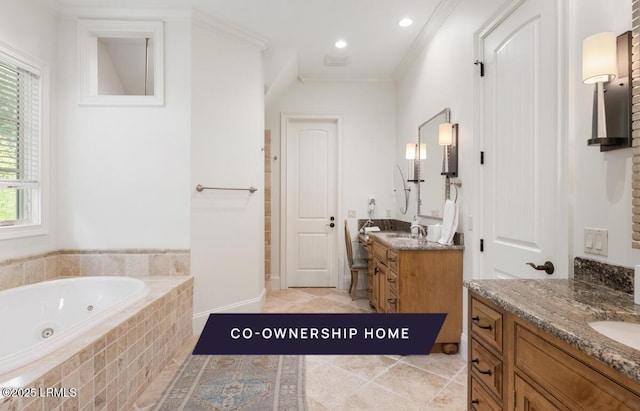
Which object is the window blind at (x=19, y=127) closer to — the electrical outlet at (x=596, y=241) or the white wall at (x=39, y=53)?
the white wall at (x=39, y=53)

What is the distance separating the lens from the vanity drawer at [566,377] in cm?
75

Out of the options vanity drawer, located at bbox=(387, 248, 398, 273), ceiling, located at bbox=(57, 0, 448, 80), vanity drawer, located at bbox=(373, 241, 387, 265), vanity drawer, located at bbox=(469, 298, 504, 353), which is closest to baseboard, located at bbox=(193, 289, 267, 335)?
vanity drawer, located at bbox=(373, 241, 387, 265)

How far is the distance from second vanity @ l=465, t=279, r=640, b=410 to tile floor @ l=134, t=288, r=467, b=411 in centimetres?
65

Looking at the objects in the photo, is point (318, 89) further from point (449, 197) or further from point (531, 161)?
point (531, 161)

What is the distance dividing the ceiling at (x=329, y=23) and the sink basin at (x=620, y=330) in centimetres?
254

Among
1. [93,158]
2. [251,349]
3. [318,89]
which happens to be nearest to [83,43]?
[93,158]

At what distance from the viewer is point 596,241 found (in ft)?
4.56

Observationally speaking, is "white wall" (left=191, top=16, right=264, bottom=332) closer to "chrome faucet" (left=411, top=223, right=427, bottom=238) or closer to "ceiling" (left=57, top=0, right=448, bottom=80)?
"ceiling" (left=57, top=0, right=448, bottom=80)

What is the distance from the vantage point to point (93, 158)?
280 centimetres

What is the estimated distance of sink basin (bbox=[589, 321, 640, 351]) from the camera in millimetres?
955

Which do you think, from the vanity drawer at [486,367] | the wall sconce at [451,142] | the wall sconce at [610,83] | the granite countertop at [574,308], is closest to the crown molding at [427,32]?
the wall sconce at [451,142]

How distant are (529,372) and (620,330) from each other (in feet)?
0.93

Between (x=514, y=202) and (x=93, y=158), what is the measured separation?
3.15 meters

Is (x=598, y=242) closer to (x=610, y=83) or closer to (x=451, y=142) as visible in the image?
(x=610, y=83)
